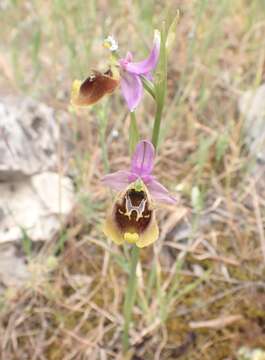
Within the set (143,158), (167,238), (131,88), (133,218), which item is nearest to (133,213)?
(133,218)

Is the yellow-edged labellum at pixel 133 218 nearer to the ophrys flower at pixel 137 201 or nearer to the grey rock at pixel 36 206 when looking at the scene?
the ophrys flower at pixel 137 201

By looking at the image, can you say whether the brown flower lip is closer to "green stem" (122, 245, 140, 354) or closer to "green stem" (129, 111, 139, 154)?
"green stem" (129, 111, 139, 154)

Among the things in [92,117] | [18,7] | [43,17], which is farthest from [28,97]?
[18,7]

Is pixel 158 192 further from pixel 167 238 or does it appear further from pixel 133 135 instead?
pixel 167 238

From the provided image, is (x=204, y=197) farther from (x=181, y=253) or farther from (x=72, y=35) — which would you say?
(x=72, y=35)

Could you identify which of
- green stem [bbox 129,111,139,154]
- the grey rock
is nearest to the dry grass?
the grey rock
